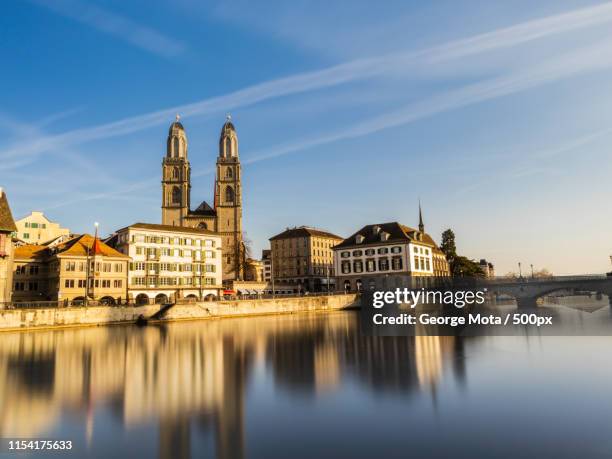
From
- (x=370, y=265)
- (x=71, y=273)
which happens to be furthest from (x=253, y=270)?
(x=71, y=273)

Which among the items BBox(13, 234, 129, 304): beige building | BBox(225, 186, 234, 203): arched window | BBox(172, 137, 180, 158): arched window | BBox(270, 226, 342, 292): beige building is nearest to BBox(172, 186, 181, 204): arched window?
BBox(172, 137, 180, 158): arched window

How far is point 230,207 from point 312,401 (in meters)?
91.8

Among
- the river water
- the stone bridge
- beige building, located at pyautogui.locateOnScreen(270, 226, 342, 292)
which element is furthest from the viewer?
beige building, located at pyautogui.locateOnScreen(270, 226, 342, 292)

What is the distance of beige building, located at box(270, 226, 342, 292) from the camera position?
113562mm

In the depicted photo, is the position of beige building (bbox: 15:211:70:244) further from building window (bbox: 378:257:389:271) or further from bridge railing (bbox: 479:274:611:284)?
bridge railing (bbox: 479:274:611:284)

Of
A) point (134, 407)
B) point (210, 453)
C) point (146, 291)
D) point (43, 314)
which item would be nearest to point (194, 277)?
point (146, 291)

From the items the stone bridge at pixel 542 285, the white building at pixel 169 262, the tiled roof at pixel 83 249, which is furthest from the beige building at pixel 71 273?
the stone bridge at pixel 542 285

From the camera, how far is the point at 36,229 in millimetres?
98812

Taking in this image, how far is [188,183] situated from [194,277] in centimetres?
4126

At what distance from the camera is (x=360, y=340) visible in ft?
116

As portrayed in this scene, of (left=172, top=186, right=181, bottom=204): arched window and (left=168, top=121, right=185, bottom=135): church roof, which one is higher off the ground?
(left=168, top=121, right=185, bottom=135): church roof

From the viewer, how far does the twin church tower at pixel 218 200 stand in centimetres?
10294

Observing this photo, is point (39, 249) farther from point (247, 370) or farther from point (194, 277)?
point (247, 370)

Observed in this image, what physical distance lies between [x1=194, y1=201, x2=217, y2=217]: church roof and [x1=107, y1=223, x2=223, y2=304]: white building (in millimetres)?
33244
